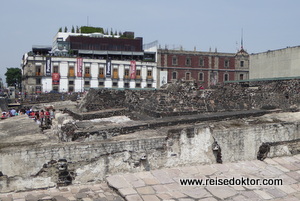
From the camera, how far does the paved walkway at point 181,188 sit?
6172 mm

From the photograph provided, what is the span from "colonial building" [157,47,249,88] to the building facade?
23241 mm

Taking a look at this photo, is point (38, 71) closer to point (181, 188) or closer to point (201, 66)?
point (201, 66)

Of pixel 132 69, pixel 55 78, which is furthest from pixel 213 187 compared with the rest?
pixel 132 69

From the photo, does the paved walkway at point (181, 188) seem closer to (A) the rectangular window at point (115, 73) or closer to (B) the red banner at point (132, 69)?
(A) the rectangular window at point (115, 73)

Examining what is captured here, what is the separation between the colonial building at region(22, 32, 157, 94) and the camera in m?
37.1

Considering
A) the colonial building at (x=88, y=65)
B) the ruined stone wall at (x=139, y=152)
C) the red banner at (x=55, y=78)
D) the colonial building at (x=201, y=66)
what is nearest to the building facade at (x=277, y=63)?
the ruined stone wall at (x=139, y=152)

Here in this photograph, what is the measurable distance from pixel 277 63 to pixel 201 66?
27.1 meters

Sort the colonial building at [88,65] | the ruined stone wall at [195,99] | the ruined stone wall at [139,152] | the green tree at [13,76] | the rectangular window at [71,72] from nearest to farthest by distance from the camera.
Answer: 1. the ruined stone wall at [139,152]
2. the ruined stone wall at [195,99]
3. the colonial building at [88,65]
4. the rectangular window at [71,72]
5. the green tree at [13,76]

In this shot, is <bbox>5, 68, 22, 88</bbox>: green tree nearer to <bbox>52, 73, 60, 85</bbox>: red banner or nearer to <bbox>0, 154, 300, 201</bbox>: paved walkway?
<bbox>52, 73, 60, 85</bbox>: red banner

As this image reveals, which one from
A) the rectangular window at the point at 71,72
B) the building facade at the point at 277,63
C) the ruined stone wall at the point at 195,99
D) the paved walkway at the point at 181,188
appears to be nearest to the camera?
the paved walkway at the point at 181,188

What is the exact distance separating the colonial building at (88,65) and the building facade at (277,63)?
22.6m

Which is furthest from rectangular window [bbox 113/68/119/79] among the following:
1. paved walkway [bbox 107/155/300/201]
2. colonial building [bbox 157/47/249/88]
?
paved walkway [bbox 107/155/300/201]

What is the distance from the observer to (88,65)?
38.8m

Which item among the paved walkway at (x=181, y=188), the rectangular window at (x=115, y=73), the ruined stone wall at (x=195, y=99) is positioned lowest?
the paved walkway at (x=181, y=188)
